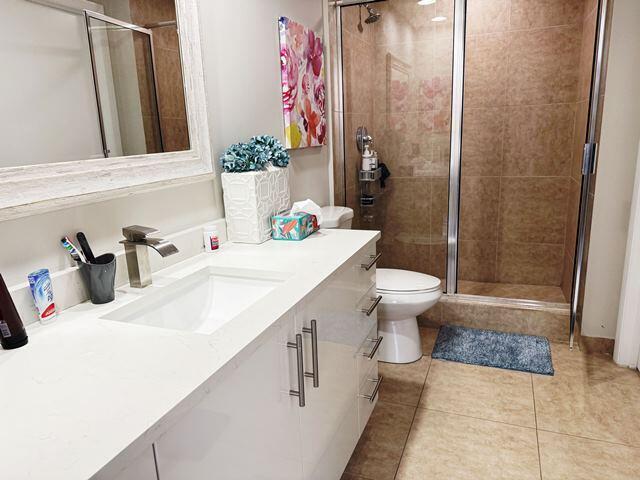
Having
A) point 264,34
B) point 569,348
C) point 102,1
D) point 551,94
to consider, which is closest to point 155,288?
point 102,1

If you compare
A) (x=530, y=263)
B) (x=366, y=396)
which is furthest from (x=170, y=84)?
(x=530, y=263)

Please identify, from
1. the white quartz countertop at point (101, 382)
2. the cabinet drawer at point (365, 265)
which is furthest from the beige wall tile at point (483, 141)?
the white quartz countertop at point (101, 382)

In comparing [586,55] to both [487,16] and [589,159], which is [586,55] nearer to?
[487,16]

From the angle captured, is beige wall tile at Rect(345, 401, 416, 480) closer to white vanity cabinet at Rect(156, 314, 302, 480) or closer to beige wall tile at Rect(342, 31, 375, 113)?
white vanity cabinet at Rect(156, 314, 302, 480)

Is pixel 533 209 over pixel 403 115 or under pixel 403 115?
under

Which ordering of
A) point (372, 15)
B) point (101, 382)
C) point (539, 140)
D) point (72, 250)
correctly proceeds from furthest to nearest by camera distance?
point (539, 140) → point (372, 15) → point (72, 250) → point (101, 382)

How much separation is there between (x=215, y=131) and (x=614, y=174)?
195 cm

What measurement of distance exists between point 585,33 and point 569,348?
188 centimetres

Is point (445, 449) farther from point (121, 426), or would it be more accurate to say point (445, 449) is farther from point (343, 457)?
point (121, 426)

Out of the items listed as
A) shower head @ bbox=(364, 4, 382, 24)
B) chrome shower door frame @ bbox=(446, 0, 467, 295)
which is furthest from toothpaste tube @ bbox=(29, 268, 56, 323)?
shower head @ bbox=(364, 4, 382, 24)

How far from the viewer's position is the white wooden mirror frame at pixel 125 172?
3.43 ft

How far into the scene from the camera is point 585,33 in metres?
2.83

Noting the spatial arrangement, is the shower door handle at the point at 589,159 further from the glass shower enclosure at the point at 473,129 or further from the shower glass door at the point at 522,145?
the shower glass door at the point at 522,145

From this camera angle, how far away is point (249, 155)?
1723 millimetres
